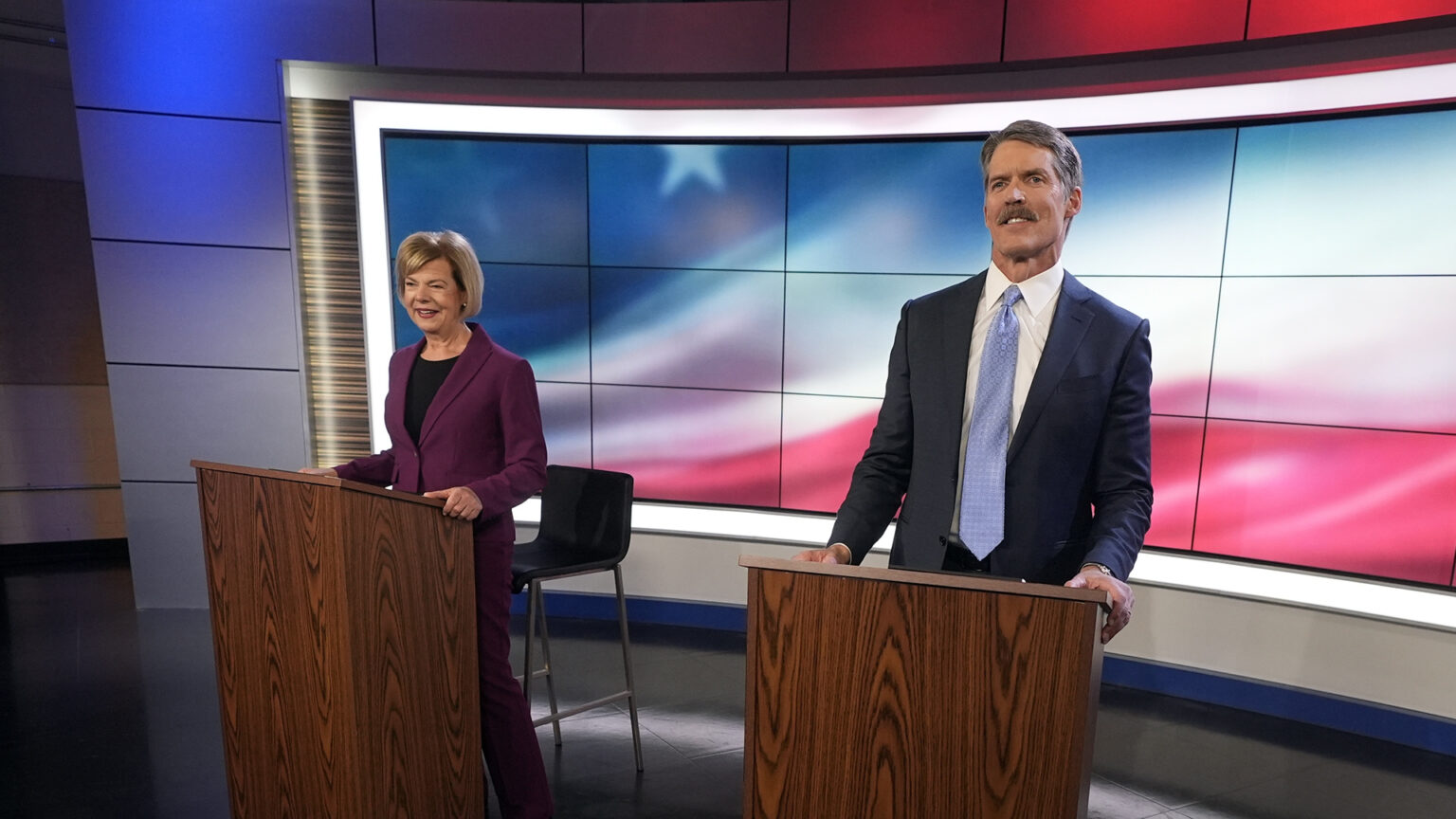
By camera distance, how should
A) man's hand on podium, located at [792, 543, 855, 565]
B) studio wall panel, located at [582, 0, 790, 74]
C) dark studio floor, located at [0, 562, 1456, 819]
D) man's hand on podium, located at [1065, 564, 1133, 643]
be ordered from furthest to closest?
studio wall panel, located at [582, 0, 790, 74] → dark studio floor, located at [0, 562, 1456, 819] → man's hand on podium, located at [792, 543, 855, 565] → man's hand on podium, located at [1065, 564, 1133, 643]

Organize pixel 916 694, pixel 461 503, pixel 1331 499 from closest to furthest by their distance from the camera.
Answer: pixel 916 694 < pixel 461 503 < pixel 1331 499

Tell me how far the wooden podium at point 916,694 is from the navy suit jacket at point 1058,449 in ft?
1.39

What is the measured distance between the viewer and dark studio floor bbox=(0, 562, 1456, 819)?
2.57 meters

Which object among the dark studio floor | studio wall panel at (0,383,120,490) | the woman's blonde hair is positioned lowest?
the dark studio floor

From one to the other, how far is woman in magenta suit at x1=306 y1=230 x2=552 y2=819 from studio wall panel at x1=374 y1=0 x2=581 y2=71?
6.45 ft

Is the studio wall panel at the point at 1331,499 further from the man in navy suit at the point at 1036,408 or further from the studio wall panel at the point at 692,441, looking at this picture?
the man in navy suit at the point at 1036,408

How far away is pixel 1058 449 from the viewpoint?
1.47 meters

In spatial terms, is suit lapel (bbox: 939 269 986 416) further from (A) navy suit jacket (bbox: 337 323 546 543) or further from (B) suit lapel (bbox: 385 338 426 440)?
(B) suit lapel (bbox: 385 338 426 440)

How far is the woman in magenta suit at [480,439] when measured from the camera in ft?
7.04

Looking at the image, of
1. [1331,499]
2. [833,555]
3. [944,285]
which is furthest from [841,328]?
[833,555]

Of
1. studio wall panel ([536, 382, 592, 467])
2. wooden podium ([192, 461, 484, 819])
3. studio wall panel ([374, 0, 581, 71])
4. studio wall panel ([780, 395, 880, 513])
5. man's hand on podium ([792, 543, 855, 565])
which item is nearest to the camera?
man's hand on podium ([792, 543, 855, 565])

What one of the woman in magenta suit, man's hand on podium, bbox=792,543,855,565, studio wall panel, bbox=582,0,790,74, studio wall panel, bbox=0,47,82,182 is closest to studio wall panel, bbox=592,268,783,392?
studio wall panel, bbox=582,0,790,74

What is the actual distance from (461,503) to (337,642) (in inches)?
16.1

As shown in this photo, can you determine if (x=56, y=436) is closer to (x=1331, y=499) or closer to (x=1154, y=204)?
(x=1154, y=204)
